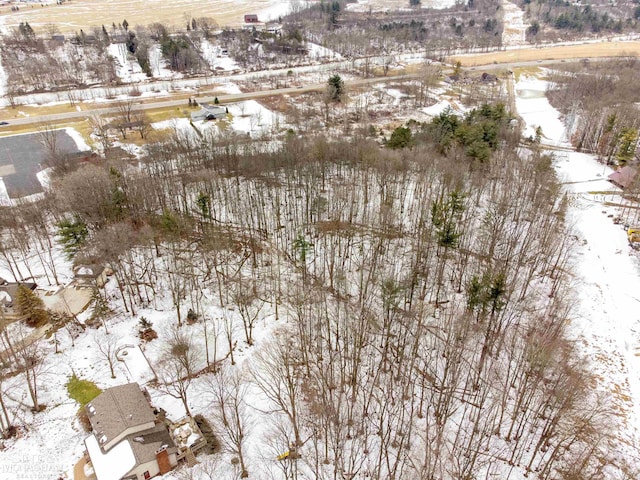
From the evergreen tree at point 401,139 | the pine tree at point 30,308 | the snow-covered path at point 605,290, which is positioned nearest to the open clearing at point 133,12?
the evergreen tree at point 401,139

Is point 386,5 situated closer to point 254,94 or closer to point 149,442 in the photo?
point 254,94

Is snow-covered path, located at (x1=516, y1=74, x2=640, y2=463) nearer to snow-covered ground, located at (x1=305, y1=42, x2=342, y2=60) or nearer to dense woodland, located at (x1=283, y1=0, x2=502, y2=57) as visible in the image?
snow-covered ground, located at (x1=305, y1=42, x2=342, y2=60)

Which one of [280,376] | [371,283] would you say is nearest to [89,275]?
[280,376]

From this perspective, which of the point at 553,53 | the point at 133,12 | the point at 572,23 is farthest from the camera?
the point at 133,12

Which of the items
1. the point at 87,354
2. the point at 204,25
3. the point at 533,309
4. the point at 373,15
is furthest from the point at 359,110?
the point at 373,15

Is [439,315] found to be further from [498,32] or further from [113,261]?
[498,32]

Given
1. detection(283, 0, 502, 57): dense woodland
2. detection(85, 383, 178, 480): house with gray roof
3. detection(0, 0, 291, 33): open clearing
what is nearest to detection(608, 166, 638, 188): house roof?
detection(85, 383, 178, 480): house with gray roof
